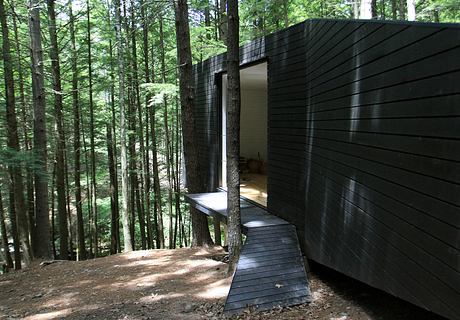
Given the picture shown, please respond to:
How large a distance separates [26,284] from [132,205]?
751cm

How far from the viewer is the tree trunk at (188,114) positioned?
735cm

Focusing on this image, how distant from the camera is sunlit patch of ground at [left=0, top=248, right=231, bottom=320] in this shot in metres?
4.81

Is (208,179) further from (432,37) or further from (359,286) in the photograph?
(432,37)

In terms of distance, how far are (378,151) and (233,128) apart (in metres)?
2.44

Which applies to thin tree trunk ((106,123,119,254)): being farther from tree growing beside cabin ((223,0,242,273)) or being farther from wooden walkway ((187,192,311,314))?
tree growing beside cabin ((223,0,242,273))

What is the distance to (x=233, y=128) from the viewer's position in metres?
5.03

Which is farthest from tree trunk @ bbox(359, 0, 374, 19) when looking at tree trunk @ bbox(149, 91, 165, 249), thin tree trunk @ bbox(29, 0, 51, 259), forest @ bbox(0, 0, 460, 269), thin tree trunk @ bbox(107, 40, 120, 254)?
thin tree trunk @ bbox(107, 40, 120, 254)

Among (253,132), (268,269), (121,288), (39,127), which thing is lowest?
(121,288)

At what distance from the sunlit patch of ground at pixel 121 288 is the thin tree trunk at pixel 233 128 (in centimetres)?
81

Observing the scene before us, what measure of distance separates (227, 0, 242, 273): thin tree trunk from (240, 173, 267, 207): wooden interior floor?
5.42 feet

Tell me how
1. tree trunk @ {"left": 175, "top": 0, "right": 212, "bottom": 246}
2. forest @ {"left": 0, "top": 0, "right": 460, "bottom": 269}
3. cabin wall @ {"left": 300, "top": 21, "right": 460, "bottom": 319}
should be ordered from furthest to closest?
forest @ {"left": 0, "top": 0, "right": 460, "bottom": 269} < tree trunk @ {"left": 175, "top": 0, "right": 212, "bottom": 246} < cabin wall @ {"left": 300, "top": 21, "right": 460, "bottom": 319}

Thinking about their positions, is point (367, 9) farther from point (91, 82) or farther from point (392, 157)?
point (91, 82)

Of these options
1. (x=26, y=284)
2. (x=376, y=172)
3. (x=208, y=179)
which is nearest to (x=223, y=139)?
(x=208, y=179)

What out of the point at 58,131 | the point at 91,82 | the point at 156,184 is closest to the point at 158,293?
the point at 58,131
